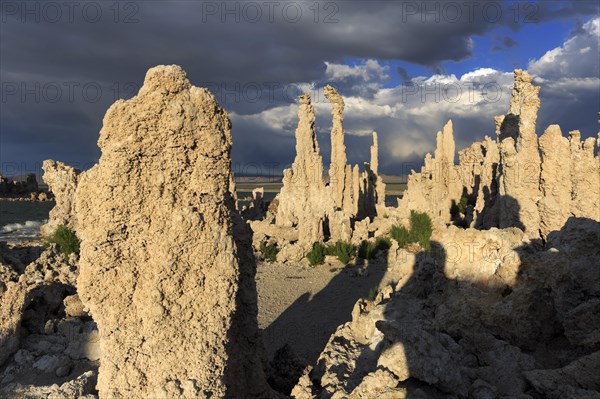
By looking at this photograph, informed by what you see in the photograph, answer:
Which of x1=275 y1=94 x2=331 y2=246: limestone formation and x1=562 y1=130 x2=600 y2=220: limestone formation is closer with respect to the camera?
x1=562 y1=130 x2=600 y2=220: limestone formation

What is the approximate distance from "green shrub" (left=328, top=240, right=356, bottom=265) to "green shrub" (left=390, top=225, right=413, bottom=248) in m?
2.21

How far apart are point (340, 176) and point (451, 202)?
819 centimetres

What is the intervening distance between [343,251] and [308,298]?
14.2ft

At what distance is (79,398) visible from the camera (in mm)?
4281

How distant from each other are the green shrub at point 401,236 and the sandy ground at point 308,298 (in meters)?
1.87

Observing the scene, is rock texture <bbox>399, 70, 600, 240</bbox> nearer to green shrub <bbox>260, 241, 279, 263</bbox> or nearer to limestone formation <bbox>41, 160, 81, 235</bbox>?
green shrub <bbox>260, 241, 279, 263</bbox>

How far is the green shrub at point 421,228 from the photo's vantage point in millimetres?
18178

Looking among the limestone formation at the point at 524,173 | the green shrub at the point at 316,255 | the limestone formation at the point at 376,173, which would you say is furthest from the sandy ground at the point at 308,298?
the limestone formation at the point at 376,173

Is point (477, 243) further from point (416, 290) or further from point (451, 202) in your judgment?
point (451, 202)

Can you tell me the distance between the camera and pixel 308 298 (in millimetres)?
12398

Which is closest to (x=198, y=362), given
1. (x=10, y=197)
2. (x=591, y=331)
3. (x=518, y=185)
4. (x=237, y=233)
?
(x=237, y=233)

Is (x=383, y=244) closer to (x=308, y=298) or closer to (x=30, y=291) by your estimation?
(x=308, y=298)

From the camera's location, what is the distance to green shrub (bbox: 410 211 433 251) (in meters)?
18.2

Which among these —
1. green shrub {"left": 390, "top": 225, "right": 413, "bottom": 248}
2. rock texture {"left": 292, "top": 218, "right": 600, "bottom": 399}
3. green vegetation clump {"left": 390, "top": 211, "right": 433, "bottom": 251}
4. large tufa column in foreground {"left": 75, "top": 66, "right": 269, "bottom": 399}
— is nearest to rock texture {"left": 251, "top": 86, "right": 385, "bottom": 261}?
green shrub {"left": 390, "top": 225, "right": 413, "bottom": 248}
